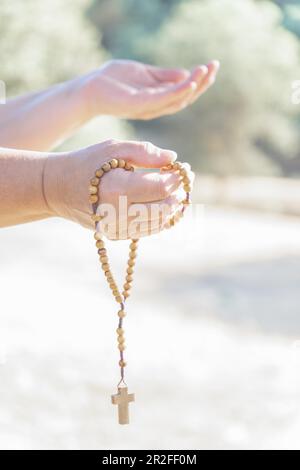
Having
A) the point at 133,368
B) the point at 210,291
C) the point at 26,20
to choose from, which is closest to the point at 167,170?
the point at 133,368

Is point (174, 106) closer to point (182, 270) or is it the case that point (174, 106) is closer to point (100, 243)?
point (100, 243)

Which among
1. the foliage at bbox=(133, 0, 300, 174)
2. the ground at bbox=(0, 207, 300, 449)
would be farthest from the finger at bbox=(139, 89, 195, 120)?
the foliage at bbox=(133, 0, 300, 174)

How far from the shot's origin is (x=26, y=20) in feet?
15.0

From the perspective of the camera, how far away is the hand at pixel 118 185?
2.53ft

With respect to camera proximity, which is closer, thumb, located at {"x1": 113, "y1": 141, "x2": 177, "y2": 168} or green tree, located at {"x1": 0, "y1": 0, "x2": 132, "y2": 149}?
thumb, located at {"x1": 113, "y1": 141, "x2": 177, "y2": 168}

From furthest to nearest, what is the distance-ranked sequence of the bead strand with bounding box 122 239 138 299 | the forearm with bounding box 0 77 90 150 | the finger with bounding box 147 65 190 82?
the finger with bounding box 147 65 190 82
the forearm with bounding box 0 77 90 150
the bead strand with bounding box 122 239 138 299

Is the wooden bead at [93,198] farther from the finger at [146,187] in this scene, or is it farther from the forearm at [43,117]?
the forearm at [43,117]

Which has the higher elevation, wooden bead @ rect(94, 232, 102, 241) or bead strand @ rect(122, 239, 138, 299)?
bead strand @ rect(122, 239, 138, 299)

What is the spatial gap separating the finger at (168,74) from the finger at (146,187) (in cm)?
57

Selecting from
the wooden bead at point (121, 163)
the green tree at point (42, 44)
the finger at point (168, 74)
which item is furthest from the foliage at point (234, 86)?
the wooden bead at point (121, 163)

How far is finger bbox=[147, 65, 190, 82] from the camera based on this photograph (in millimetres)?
1320

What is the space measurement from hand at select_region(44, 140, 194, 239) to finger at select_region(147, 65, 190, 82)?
535 millimetres

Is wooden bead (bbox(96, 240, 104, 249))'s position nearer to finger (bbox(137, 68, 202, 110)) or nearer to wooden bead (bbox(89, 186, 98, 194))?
wooden bead (bbox(89, 186, 98, 194))

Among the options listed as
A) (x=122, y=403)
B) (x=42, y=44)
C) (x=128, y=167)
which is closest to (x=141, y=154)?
(x=128, y=167)
